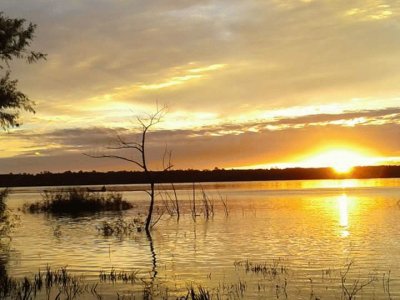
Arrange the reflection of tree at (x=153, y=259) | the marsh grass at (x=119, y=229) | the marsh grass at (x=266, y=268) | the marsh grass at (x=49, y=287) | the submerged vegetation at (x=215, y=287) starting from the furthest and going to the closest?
1. the marsh grass at (x=119, y=229)
2. the reflection of tree at (x=153, y=259)
3. the marsh grass at (x=266, y=268)
4. the marsh grass at (x=49, y=287)
5. the submerged vegetation at (x=215, y=287)

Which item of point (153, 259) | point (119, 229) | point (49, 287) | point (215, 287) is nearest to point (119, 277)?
point (49, 287)

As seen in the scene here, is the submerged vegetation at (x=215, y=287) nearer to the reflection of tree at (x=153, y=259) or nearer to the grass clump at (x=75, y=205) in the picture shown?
the reflection of tree at (x=153, y=259)

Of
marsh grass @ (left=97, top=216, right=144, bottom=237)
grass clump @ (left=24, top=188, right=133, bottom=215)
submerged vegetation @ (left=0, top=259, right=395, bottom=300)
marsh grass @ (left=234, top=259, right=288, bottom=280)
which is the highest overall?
grass clump @ (left=24, top=188, right=133, bottom=215)

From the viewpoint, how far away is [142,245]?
28.0 metres

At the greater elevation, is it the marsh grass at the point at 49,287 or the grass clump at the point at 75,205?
the grass clump at the point at 75,205

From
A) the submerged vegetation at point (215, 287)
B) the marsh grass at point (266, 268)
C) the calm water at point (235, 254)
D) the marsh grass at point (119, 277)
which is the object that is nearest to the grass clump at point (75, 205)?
the calm water at point (235, 254)

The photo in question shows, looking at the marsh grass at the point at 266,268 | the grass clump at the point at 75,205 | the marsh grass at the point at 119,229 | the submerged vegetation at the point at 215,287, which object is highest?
the grass clump at the point at 75,205

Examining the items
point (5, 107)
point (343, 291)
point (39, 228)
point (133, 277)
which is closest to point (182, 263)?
point (133, 277)

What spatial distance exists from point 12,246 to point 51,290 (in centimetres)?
1199

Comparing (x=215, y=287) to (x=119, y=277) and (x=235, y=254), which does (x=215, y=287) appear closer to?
(x=119, y=277)

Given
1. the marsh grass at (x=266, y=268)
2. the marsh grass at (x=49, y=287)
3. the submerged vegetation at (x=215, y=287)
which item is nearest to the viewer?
the submerged vegetation at (x=215, y=287)

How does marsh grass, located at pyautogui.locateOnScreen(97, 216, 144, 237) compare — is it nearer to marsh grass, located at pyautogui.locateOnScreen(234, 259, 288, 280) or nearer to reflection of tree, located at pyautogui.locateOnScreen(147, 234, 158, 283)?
reflection of tree, located at pyautogui.locateOnScreen(147, 234, 158, 283)

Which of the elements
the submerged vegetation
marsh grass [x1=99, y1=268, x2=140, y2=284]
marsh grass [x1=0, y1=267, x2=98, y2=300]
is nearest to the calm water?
the submerged vegetation

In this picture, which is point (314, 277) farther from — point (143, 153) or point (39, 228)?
point (39, 228)
